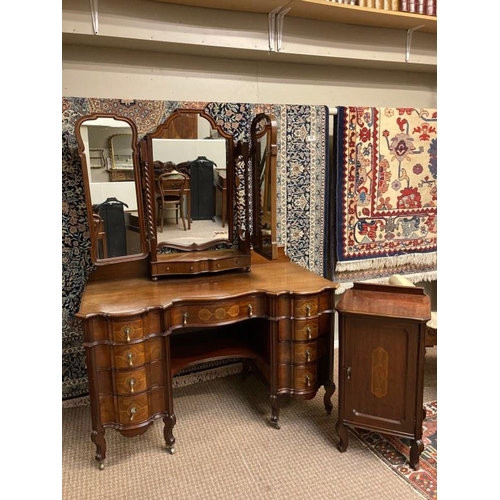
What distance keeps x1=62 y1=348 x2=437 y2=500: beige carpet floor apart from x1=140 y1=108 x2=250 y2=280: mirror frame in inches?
29.7

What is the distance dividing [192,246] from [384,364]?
1.02 meters

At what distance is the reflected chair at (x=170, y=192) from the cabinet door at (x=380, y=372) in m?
0.92

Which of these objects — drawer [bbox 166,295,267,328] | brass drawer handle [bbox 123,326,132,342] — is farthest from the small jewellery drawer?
drawer [bbox 166,295,267,328]

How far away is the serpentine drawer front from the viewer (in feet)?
6.10

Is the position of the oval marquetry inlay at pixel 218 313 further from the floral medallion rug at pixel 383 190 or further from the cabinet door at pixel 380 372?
the floral medallion rug at pixel 383 190

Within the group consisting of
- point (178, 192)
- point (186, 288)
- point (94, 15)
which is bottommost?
point (186, 288)

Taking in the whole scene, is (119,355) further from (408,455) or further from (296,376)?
(408,455)

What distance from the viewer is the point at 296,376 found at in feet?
7.11

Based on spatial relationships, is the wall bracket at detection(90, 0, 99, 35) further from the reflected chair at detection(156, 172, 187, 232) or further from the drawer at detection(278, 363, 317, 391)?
the drawer at detection(278, 363, 317, 391)

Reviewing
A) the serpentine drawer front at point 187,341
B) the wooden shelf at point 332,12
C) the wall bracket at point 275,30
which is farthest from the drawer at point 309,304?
the wooden shelf at point 332,12

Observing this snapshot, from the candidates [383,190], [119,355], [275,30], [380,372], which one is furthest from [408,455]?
[275,30]

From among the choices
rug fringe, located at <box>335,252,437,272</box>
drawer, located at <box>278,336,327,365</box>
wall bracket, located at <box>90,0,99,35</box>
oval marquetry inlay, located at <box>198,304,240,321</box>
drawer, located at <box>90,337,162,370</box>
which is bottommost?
drawer, located at <box>278,336,327,365</box>
